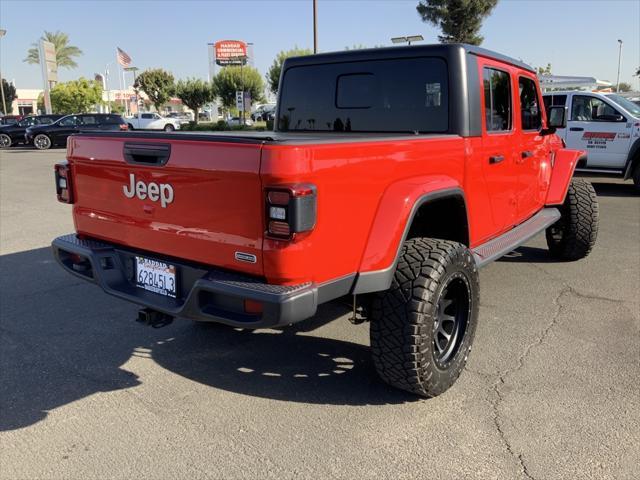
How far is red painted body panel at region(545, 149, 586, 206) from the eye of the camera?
5.26 m

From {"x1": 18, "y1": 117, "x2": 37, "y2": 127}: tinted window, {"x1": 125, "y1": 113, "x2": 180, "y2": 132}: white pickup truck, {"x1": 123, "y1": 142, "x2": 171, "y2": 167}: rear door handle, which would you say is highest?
{"x1": 125, "y1": 113, "x2": 180, "y2": 132}: white pickup truck

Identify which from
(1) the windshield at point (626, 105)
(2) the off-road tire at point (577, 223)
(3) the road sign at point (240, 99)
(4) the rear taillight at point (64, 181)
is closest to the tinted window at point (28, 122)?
(3) the road sign at point (240, 99)

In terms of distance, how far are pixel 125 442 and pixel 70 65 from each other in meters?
62.6

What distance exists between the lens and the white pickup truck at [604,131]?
33.8ft

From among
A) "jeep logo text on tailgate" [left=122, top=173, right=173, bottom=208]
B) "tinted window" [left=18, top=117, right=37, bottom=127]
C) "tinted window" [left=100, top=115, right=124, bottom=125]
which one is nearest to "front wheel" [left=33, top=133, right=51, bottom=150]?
"tinted window" [left=18, top=117, right=37, bottom=127]

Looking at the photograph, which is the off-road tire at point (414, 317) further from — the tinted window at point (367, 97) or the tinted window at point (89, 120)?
the tinted window at point (89, 120)

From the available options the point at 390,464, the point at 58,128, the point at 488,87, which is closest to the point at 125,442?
the point at 390,464

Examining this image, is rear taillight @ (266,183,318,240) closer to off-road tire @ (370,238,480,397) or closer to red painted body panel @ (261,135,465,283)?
red painted body panel @ (261,135,465,283)

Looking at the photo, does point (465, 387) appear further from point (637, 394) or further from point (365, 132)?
point (365, 132)

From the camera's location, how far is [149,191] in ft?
9.29

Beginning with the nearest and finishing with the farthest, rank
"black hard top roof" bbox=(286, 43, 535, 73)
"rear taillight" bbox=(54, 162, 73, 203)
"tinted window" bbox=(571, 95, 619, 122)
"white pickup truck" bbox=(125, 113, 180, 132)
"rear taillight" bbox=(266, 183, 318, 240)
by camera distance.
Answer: "rear taillight" bbox=(266, 183, 318, 240), "rear taillight" bbox=(54, 162, 73, 203), "black hard top roof" bbox=(286, 43, 535, 73), "tinted window" bbox=(571, 95, 619, 122), "white pickup truck" bbox=(125, 113, 180, 132)

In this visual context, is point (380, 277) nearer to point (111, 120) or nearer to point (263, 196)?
point (263, 196)

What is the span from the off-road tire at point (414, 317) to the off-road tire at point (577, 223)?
10.7ft

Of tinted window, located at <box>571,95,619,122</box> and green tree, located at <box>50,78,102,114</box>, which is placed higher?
green tree, located at <box>50,78,102,114</box>
